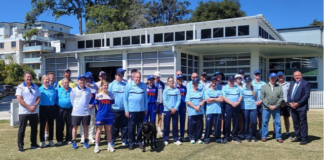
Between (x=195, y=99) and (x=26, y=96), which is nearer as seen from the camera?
(x=26, y=96)

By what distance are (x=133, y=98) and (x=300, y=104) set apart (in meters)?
4.14

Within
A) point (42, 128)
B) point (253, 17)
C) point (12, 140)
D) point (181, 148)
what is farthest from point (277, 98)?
point (253, 17)

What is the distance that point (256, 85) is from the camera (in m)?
7.63

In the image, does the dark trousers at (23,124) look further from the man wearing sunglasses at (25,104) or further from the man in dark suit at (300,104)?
the man in dark suit at (300,104)

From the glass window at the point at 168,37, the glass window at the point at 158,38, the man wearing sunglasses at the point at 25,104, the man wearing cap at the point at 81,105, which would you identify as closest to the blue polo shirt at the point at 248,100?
the man wearing cap at the point at 81,105

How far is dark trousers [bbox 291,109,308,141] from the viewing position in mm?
6809

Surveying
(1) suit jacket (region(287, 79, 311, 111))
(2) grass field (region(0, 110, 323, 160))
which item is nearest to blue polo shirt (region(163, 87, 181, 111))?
(2) grass field (region(0, 110, 323, 160))

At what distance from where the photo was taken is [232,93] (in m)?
6.92

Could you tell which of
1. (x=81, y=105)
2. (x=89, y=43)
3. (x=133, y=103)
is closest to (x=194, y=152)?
(x=133, y=103)

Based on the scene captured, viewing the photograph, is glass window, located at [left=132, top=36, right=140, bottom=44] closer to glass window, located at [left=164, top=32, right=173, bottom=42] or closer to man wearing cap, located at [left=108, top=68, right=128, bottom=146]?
glass window, located at [left=164, top=32, right=173, bottom=42]

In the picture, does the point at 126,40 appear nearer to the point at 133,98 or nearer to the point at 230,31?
the point at 230,31

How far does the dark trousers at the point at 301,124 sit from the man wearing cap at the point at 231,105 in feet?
4.89

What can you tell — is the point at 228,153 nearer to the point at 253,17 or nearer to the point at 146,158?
the point at 146,158

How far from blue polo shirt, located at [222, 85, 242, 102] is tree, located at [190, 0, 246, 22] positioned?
96.7 feet
